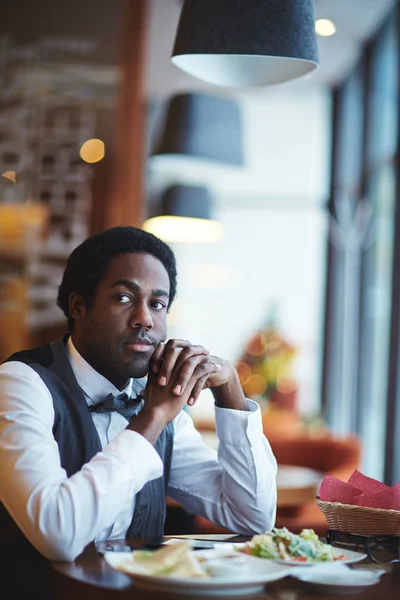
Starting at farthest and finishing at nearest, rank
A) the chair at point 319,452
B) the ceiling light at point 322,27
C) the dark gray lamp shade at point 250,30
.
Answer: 1. the chair at point 319,452
2. the ceiling light at point 322,27
3. the dark gray lamp shade at point 250,30

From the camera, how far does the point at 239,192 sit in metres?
9.84

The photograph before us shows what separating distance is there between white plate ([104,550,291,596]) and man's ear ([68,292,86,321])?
65 centimetres

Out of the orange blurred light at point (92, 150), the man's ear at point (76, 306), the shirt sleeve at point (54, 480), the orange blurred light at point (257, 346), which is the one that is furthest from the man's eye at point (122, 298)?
the orange blurred light at point (257, 346)

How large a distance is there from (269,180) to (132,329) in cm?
791

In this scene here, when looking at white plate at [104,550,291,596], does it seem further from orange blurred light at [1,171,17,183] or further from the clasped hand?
orange blurred light at [1,171,17,183]

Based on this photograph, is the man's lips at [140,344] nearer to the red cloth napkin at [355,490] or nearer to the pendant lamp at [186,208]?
the red cloth napkin at [355,490]

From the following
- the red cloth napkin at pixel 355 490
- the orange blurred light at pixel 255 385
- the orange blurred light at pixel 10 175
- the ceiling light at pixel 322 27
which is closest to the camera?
the red cloth napkin at pixel 355 490

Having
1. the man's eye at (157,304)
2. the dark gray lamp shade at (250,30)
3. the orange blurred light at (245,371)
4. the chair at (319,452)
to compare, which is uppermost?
the dark gray lamp shade at (250,30)

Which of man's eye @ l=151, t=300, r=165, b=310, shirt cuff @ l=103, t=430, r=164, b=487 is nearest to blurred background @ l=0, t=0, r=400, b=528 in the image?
man's eye @ l=151, t=300, r=165, b=310

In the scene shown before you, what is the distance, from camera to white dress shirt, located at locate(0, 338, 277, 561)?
162cm

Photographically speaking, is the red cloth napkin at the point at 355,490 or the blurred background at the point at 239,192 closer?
the red cloth napkin at the point at 355,490

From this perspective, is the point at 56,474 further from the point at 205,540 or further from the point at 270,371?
the point at 270,371

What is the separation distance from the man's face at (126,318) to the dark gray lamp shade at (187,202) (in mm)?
3863

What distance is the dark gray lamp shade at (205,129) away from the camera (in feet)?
16.4
